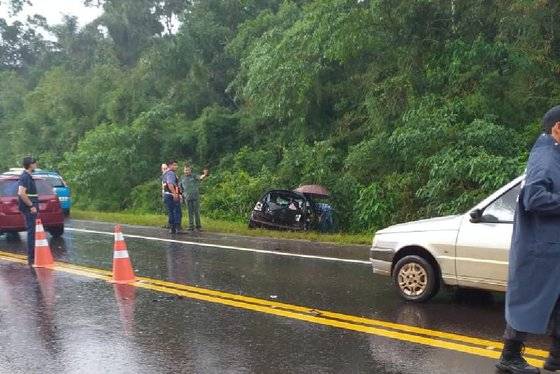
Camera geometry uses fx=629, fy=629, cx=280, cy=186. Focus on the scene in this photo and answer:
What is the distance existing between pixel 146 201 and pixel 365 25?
12.3 metres

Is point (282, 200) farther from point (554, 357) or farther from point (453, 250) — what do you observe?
point (554, 357)

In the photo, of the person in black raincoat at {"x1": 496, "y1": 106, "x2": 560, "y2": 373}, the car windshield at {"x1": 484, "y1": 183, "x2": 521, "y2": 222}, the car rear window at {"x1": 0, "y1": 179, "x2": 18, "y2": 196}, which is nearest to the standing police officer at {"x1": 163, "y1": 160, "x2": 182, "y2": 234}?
the car rear window at {"x1": 0, "y1": 179, "x2": 18, "y2": 196}

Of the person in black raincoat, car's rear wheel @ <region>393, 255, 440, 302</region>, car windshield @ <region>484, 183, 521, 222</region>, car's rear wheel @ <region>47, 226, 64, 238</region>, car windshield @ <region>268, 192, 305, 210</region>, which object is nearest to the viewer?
the person in black raincoat

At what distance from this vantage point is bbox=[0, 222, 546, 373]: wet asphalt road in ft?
17.2

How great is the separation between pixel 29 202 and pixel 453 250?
702 cm

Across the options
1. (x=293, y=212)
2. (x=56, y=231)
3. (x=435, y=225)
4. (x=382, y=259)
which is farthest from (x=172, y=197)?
(x=435, y=225)

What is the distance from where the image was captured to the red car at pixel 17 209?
45.0 feet

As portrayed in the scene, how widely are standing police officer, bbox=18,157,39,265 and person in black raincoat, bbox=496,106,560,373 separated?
27.3ft

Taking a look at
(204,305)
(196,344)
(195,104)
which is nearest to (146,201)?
(195,104)

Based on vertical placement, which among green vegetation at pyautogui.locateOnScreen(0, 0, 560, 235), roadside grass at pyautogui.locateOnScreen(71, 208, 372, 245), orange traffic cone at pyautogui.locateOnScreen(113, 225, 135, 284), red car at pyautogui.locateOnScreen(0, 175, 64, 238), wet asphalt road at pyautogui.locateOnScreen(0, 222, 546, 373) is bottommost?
wet asphalt road at pyautogui.locateOnScreen(0, 222, 546, 373)

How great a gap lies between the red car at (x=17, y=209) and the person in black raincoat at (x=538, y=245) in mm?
11753

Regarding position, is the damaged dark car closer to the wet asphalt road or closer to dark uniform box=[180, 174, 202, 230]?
dark uniform box=[180, 174, 202, 230]

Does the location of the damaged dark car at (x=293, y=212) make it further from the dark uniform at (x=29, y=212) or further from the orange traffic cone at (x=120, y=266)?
the orange traffic cone at (x=120, y=266)

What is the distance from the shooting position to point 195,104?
29.3 m
